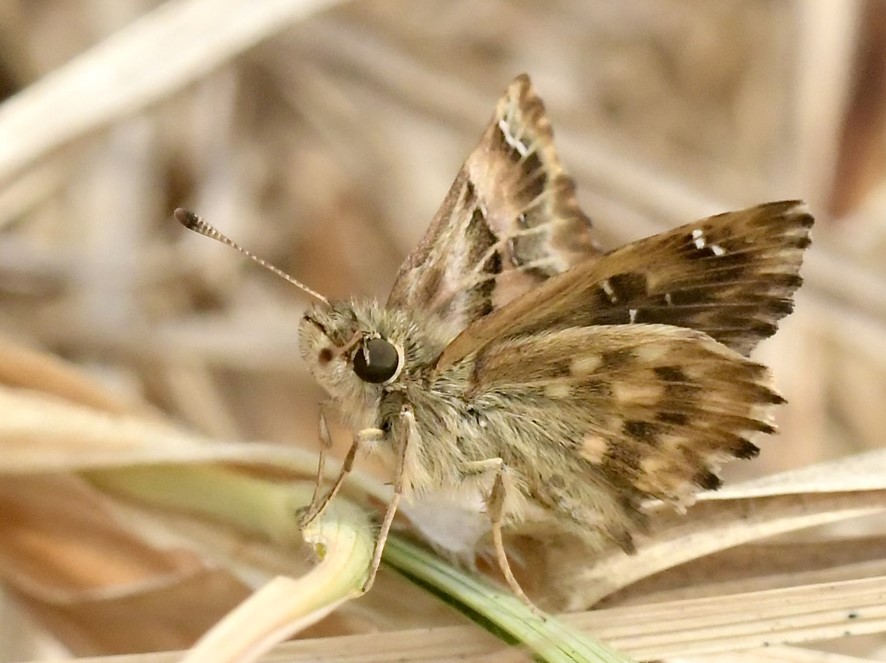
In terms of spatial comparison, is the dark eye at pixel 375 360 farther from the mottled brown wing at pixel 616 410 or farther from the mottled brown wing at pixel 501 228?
the mottled brown wing at pixel 501 228

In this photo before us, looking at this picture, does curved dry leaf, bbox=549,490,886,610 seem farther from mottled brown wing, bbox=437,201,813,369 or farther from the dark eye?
the dark eye

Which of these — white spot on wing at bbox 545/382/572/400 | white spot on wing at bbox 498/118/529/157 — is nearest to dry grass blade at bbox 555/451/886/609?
white spot on wing at bbox 545/382/572/400

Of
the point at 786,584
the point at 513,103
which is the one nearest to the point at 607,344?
the point at 786,584

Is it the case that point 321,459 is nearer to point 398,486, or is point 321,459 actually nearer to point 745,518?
point 398,486

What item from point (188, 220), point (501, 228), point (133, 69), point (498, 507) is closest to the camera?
point (498, 507)

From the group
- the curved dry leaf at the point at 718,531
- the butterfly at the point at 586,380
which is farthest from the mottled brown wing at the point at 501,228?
the curved dry leaf at the point at 718,531

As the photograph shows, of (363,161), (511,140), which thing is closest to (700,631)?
(511,140)

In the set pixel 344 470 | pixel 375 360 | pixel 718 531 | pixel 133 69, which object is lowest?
pixel 718 531
